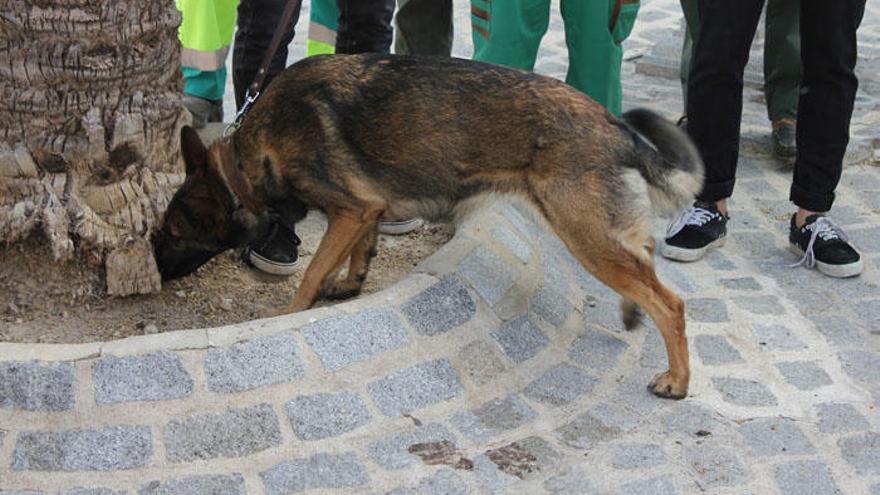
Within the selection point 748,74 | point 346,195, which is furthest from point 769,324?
point 748,74

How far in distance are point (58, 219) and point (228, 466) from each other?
1.20 m

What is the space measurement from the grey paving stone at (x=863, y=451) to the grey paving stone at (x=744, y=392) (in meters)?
0.34

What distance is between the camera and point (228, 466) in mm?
3953

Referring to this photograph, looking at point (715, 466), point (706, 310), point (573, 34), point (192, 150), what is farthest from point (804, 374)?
point (192, 150)

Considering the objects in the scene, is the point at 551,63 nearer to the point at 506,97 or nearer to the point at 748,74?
the point at 748,74

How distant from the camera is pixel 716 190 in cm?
586

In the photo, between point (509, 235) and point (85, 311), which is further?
point (509, 235)

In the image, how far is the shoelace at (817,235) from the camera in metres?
5.78

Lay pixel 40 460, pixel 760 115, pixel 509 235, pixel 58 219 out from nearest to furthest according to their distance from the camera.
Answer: pixel 40 460, pixel 58 219, pixel 509 235, pixel 760 115

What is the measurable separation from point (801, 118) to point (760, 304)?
999 millimetres

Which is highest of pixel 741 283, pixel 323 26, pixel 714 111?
pixel 323 26

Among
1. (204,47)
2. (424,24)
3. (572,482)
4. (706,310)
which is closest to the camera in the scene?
(572,482)

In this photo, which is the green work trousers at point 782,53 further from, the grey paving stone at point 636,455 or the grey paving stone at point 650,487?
the grey paving stone at point 650,487

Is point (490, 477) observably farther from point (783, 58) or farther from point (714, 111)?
point (783, 58)
